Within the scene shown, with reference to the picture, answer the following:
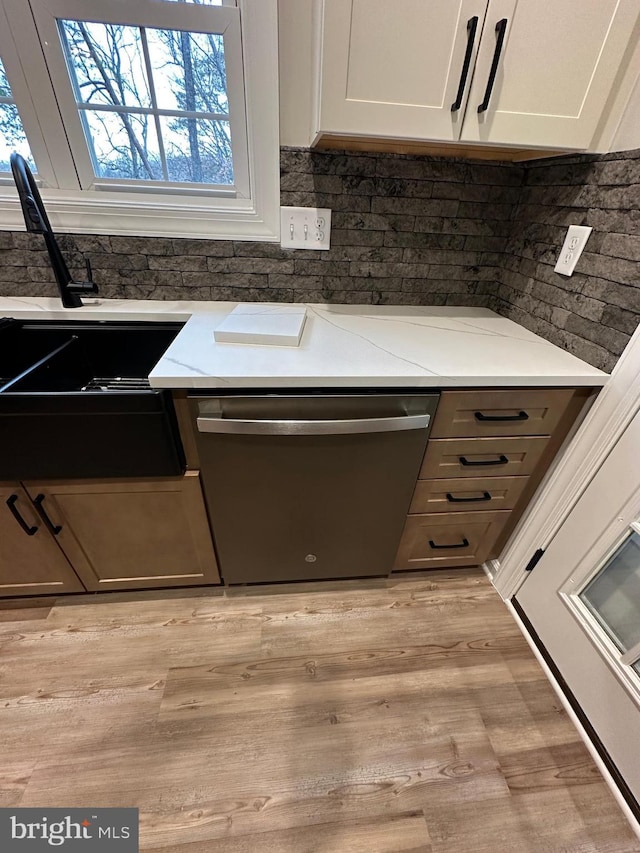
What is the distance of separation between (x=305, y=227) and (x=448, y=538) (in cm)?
130

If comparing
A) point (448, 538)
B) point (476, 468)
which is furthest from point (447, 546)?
point (476, 468)

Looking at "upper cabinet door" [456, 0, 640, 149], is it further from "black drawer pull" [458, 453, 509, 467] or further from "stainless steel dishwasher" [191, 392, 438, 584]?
"black drawer pull" [458, 453, 509, 467]

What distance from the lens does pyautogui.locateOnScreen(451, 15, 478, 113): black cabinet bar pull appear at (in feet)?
2.82

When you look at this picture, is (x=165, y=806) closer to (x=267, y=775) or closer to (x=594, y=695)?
(x=267, y=775)

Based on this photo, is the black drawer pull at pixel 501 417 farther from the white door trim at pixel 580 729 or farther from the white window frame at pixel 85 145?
the white window frame at pixel 85 145

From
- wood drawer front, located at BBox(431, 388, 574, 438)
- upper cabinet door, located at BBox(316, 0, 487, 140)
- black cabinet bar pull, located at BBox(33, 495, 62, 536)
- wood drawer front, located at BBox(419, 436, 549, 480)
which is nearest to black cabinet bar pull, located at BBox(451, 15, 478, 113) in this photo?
upper cabinet door, located at BBox(316, 0, 487, 140)

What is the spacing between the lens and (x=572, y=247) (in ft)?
3.79

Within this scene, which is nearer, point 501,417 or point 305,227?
point 501,417

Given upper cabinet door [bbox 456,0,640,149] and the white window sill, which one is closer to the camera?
upper cabinet door [bbox 456,0,640,149]

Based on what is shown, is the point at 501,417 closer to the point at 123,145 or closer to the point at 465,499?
the point at 465,499

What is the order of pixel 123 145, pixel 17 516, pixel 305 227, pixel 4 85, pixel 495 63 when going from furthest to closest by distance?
1. pixel 305 227
2. pixel 123 145
3. pixel 4 85
4. pixel 17 516
5. pixel 495 63

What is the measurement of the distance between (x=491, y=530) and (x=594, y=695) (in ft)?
1.79

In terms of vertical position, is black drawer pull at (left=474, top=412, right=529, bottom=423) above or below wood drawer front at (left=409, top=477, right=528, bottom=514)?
above

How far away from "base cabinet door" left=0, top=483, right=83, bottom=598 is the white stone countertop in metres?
0.60
